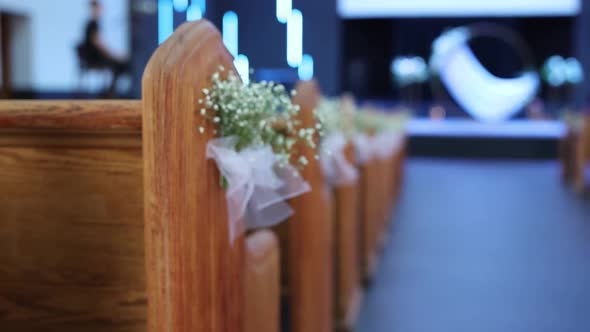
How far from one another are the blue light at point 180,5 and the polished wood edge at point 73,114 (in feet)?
2.48

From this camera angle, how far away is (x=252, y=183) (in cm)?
117

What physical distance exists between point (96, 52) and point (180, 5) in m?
5.47

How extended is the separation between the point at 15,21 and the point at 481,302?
7804 millimetres

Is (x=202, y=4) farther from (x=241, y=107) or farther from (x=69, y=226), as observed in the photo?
(x=69, y=226)

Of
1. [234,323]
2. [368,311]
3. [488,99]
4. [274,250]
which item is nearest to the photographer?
[234,323]

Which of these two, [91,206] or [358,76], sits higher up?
[358,76]

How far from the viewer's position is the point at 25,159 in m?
1.07

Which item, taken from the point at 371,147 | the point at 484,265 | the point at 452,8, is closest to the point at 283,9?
the point at 371,147

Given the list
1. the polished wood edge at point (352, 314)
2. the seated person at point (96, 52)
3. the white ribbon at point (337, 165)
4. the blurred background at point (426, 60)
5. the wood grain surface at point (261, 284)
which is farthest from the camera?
the blurred background at point (426, 60)

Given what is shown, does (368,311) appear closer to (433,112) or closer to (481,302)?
(481,302)

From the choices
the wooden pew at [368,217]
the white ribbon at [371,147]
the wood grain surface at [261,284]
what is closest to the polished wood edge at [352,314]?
the wooden pew at [368,217]

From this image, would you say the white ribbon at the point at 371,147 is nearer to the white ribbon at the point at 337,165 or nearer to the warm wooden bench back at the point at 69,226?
the white ribbon at the point at 337,165

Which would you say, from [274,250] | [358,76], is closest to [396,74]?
[358,76]

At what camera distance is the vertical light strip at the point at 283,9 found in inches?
61.7
